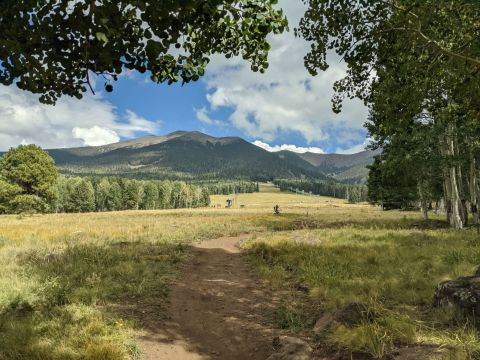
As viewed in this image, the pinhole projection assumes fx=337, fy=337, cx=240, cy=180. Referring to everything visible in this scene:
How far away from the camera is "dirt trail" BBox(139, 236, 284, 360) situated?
734cm

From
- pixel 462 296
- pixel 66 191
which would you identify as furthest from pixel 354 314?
pixel 66 191

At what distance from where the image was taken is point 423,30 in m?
9.06

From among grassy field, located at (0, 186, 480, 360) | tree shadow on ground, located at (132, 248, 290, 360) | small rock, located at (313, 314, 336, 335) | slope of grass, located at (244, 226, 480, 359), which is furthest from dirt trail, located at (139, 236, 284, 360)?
slope of grass, located at (244, 226, 480, 359)

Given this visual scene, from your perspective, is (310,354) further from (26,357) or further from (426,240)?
(426,240)

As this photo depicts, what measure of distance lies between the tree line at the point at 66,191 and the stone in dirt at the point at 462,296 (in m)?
65.1

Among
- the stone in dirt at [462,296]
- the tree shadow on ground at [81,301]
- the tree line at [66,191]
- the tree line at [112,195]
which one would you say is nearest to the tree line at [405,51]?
the stone in dirt at [462,296]

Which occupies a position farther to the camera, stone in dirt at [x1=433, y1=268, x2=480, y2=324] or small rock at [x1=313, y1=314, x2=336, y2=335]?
small rock at [x1=313, y1=314, x2=336, y2=335]

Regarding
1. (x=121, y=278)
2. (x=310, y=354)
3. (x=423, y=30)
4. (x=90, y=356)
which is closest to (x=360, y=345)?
(x=310, y=354)

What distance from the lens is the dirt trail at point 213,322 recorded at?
7344 mm

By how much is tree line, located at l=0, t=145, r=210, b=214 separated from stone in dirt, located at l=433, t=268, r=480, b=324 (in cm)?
6511

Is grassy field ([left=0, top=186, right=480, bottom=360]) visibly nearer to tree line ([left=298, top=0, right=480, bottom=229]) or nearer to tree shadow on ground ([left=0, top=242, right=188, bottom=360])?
tree shadow on ground ([left=0, top=242, right=188, bottom=360])

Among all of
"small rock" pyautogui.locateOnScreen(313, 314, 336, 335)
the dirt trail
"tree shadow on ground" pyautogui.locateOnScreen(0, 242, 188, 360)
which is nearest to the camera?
"tree shadow on ground" pyautogui.locateOnScreen(0, 242, 188, 360)

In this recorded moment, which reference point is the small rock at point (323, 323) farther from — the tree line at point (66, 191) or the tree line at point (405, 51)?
the tree line at point (66, 191)

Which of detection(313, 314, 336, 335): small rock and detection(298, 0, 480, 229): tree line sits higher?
detection(298, 0, 480, 229): tree line
